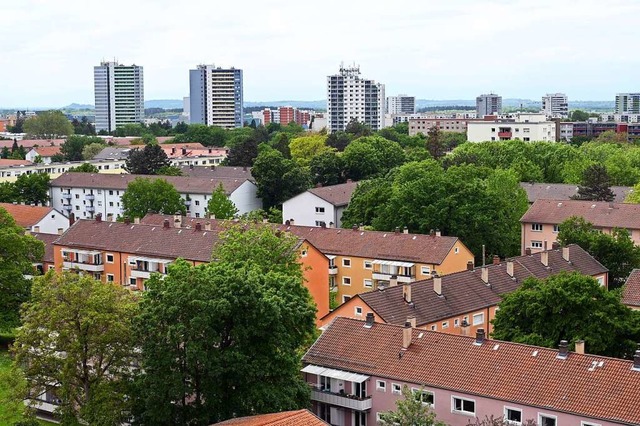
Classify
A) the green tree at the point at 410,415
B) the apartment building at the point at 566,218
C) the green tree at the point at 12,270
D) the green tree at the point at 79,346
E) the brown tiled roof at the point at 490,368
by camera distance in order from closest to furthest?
the green tree at the point at 410,415
the brown tiled roof at the point at 490,368
the green tree at the point at 79,346
the green tree at the point at 12,270
the apartment building at the point at 566,218

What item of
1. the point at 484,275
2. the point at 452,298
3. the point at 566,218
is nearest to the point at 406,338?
the point at 452,298

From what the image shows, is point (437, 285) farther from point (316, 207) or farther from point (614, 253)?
point (316, 207)

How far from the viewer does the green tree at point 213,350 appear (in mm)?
34969

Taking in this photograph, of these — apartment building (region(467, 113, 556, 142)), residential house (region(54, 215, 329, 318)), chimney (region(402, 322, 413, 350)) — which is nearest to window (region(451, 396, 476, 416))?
chimney (region(402, 322, 413, 350))

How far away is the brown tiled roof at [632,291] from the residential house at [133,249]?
54.1ft

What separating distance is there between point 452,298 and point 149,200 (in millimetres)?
43721

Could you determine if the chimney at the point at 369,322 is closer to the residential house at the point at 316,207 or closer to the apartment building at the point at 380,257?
the apartment building at the point at 380,257

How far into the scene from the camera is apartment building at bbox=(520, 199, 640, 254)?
7625 cm

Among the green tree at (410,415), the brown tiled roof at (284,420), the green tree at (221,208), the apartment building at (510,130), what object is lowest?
the brown tiled roof at (284,420)

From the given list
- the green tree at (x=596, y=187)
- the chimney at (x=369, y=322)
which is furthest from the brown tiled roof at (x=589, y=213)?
the chimney at (x=369, y=322)

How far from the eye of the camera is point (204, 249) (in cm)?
6053

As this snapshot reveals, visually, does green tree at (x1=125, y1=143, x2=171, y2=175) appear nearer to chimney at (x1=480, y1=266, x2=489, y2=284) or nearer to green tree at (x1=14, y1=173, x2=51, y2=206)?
green tree at (x1=14, y1=173, x2=51, y2=206)

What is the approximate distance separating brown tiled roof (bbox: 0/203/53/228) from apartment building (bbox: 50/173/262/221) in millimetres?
15968

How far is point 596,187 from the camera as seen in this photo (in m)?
90.9
